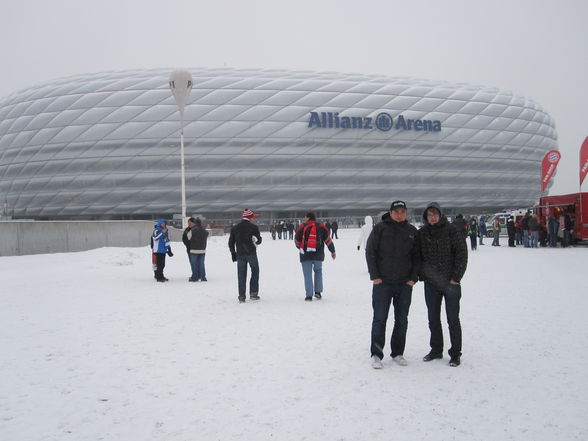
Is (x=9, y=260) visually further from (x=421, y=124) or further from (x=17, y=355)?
(x=421, y=124)

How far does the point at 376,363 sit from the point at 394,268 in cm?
91

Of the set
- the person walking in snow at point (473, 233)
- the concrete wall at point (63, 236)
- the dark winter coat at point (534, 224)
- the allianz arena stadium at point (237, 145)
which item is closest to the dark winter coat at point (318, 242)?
the person walking in snow at point (473, 233)

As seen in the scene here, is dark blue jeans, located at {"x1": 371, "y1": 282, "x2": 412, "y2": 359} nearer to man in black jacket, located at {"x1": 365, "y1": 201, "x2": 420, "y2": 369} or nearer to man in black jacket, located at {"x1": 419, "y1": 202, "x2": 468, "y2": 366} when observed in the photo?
man in black jacket, located at {"x1": 365, "y1": 201, "x2": 420, "y2": 369}

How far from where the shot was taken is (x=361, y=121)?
6031cm

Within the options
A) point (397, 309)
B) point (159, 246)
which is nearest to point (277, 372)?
point (397, 309)

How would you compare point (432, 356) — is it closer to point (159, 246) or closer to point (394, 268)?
point (394, 268)

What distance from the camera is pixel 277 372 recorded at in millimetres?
4918

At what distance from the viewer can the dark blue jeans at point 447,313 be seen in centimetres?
512

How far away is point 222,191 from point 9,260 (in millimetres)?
39844

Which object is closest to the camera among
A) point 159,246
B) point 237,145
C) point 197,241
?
point 197,241

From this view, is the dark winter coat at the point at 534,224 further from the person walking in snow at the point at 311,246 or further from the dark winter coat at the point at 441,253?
the dark winter coat at the point at 441,253

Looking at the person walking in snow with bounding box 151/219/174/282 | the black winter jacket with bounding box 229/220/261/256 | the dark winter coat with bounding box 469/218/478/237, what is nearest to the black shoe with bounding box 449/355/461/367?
the black winter jacket with bounding box 229/220/261/256

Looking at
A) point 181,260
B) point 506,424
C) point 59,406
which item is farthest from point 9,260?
point 506,424

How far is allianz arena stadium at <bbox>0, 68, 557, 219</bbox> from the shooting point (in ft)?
186
